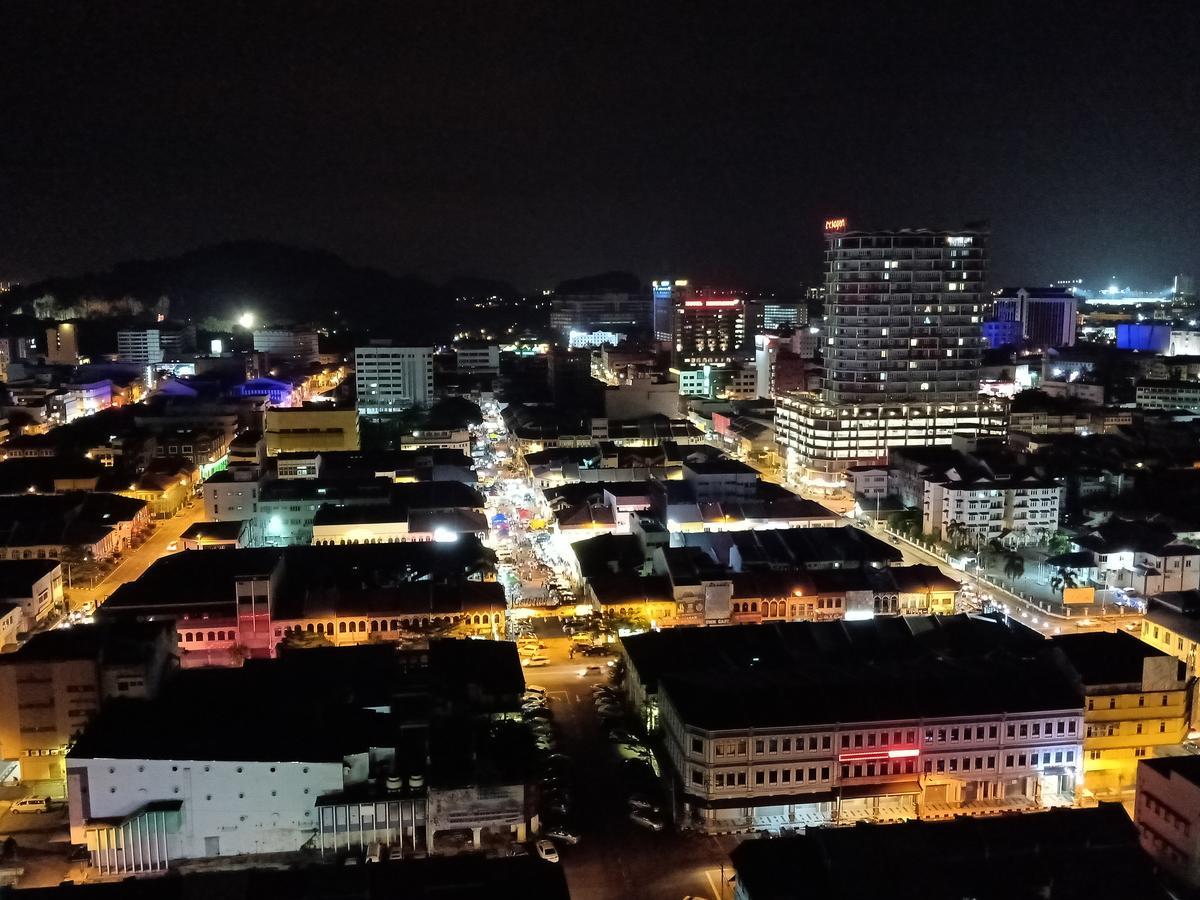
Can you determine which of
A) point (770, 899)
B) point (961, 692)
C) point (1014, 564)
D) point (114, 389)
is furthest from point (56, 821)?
point (114, 389)

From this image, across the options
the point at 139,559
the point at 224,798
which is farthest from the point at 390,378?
→ the point at 224,798

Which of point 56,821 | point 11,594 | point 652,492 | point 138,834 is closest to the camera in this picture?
point 138,834

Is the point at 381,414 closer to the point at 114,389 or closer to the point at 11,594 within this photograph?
the point at 114,389

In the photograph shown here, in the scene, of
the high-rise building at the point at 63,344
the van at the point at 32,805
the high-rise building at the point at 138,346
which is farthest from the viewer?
the high-rise building at the point at 63,344

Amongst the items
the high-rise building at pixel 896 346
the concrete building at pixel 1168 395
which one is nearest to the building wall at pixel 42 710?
the high-rise building at pixel 896 346

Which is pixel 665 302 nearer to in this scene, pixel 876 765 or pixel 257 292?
pixel 257 292

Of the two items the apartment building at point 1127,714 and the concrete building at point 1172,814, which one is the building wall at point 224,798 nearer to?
the concrete building at point 1172,814

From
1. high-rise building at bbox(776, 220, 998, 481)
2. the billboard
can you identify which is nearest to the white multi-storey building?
the billboard
